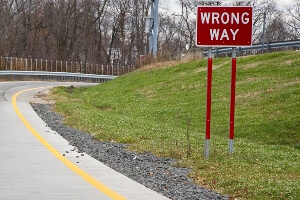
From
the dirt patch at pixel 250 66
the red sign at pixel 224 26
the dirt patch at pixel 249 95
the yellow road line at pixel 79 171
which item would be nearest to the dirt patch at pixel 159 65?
the dirt patch at pixel 250 66

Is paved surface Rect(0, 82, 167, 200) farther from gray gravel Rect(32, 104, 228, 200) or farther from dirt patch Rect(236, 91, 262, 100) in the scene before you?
dirt patch Rect(236, 91, 262, 100)

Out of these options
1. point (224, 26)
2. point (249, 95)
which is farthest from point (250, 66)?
point (224, 26)

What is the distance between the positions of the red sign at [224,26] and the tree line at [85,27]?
67612mm

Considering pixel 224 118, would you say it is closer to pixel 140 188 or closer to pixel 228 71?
pixel 228 71

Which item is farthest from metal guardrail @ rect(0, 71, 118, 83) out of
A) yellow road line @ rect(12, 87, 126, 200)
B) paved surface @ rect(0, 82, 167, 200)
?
paved surface @ rect(0, 82, 167, 200)

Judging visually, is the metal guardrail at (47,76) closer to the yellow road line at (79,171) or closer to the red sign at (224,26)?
the yellow road line at (79,171)

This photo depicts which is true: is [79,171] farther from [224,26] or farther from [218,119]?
[218,119]

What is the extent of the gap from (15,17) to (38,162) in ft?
235

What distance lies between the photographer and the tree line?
8175 centimetres

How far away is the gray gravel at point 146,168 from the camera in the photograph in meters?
8.71

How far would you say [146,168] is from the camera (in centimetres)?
1078

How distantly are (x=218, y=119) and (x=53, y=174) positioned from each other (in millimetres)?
12749

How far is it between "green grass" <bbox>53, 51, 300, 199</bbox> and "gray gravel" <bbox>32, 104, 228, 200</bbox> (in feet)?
0.93

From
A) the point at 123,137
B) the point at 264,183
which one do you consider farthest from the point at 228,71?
the point at 264,183
